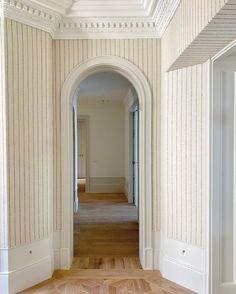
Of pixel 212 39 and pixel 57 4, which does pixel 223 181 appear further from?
pixel 57 4

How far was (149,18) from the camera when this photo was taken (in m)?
3.48

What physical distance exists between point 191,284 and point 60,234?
1.62 meters

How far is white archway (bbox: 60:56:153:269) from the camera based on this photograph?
11.9 ft

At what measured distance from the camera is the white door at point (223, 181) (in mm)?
2869

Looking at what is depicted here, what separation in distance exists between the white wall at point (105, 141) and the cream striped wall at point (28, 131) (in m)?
6.08

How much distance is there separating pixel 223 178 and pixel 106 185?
22.7 feet

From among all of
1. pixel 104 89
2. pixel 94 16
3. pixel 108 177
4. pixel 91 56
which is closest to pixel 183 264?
pixel 91 56

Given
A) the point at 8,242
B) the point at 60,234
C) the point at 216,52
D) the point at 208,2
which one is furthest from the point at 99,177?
the point at 208,2

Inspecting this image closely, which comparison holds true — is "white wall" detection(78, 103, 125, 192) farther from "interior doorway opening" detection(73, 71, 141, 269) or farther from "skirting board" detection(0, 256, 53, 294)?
"skirting board" detection(0, 256, 53, 294)

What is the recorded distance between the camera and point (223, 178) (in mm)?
2896

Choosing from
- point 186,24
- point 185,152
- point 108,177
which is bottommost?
point 108,177

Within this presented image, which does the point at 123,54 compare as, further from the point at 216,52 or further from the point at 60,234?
the point at 60,234

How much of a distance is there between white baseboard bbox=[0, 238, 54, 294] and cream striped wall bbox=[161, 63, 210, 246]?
1426 mm

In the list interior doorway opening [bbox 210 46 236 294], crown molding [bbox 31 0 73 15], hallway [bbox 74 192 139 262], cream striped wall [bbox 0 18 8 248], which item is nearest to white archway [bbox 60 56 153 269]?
hallway [bbox 74 192 139 262]
